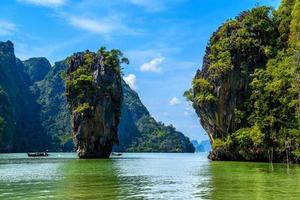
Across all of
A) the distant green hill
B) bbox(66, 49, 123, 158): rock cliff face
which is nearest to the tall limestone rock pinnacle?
bbox(66, 49, 123, 158): rock cliff face

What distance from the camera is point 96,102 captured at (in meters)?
57.5

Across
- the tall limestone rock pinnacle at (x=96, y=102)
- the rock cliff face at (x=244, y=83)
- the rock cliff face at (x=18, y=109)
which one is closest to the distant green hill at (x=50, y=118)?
the rock cliff face at (x=18, y=109)

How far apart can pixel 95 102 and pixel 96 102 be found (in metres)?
0.13

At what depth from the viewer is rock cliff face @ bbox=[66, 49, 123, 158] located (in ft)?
189

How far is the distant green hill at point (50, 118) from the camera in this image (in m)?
138

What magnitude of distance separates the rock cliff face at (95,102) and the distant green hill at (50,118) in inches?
2576

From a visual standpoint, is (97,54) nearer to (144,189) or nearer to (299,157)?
(299,157)

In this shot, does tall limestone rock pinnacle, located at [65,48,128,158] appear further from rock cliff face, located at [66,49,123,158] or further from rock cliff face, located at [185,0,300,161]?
rock cliff face, located at [185,0,300,161]

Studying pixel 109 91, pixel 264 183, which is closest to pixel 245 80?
pixel 109 91

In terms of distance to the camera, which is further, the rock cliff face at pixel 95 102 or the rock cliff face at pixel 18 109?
the rock cliff face at pixel 18 109

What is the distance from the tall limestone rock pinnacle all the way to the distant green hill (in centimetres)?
6532

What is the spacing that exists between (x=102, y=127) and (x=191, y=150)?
10139cm

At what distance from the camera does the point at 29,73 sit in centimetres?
18562

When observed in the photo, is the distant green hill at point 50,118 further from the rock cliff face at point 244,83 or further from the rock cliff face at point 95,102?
the rock cliff face at point 244,83
